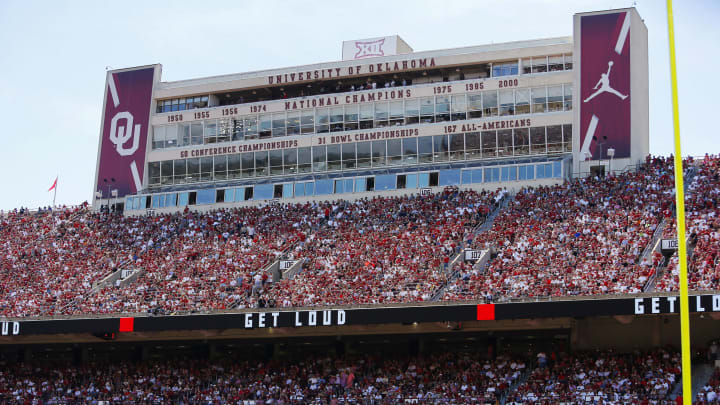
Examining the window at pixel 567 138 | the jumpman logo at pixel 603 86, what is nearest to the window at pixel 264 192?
the window at pixel 567 138

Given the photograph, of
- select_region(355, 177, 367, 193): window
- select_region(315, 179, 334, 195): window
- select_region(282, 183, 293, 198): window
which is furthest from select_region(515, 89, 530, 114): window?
select_region(282, 183, 293, 198): window

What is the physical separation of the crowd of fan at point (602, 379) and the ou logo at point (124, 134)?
28.8 meters

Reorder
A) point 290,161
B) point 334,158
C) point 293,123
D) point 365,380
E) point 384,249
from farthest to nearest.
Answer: point 293,123
point 290,161
point 334,158
point 384,249
point 365,380

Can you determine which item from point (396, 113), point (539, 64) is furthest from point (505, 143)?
point (396, 113)

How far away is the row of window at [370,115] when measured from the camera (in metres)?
50.2

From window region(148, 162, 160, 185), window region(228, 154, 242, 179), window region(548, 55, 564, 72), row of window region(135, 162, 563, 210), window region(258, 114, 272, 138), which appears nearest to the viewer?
row of window region(135, 162, 563, 210)

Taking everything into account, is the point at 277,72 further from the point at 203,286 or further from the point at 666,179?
the point at 666,179

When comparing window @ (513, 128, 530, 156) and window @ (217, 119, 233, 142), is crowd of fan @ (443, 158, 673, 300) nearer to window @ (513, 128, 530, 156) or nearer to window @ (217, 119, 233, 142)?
window @ (513, 128, 530, 156)

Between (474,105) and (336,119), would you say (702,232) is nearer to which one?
(474,105)

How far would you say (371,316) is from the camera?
38500 mm

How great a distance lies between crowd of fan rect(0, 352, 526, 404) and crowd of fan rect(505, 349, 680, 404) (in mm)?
1342

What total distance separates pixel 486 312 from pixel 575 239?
5.91m

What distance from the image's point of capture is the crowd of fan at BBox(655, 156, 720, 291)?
113 feet

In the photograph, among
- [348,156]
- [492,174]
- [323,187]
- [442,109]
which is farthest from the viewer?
[348,156]
